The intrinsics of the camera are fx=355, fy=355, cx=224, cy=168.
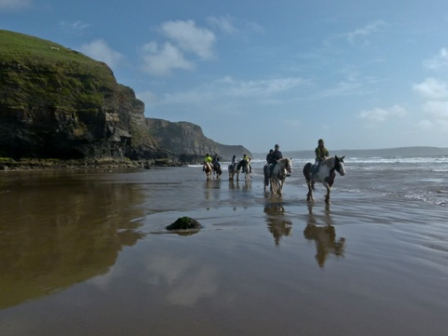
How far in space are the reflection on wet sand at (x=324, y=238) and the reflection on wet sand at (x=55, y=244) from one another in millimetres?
3149

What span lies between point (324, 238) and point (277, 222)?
6.24ft

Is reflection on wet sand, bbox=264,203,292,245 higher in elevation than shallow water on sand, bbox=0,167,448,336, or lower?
lower

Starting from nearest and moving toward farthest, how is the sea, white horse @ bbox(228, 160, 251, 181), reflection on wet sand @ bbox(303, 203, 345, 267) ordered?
reflection on wet sand @ bbox(303, 203, 345, 267)
the sea
white horse @ bbox(228, 160, 251, 181)

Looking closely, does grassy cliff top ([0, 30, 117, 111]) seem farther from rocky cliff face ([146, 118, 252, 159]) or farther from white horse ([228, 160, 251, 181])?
rocky cliff face ([146, 118, 252, 159])

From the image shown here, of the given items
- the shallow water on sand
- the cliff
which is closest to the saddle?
the shallow water on sand

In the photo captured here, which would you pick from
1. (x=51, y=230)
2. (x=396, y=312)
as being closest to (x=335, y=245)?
(x=396, y=312)

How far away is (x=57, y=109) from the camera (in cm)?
4859

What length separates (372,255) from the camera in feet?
17.5

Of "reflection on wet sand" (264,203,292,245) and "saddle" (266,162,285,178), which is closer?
"reflection on wet sand" (264,203,292,245)

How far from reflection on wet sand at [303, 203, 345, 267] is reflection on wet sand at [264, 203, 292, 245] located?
1.41 feet

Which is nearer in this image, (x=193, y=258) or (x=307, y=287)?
(x=307, y=287)

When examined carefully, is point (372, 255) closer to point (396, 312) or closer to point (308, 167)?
point (396, 312)

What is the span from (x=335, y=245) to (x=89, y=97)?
2205 inches

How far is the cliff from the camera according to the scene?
45906mm
